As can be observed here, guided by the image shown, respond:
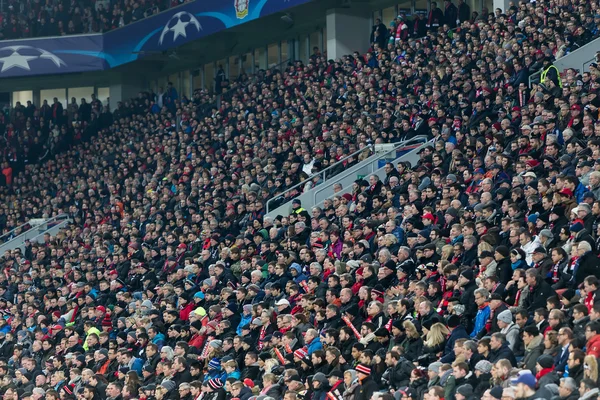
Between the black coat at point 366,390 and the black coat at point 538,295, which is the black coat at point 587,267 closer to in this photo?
the black coat at point 538,295

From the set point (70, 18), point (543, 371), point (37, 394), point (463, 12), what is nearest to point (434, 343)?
point (543, 371)

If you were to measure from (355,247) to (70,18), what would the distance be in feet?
71.3

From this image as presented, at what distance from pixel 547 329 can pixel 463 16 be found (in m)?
14.9

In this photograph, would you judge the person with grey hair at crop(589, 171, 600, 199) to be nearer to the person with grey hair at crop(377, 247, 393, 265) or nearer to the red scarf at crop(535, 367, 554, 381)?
the person with grey hair at crop(377, 247, 393, 265)

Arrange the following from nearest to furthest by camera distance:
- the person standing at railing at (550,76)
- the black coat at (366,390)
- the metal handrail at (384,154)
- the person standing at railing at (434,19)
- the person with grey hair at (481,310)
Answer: the black coat at (366,390) < the person with grey hair at (481,310) < the person standing at railing at (550,76) < the metal handrail at (384,154) < the person standing at railing at (434,19)

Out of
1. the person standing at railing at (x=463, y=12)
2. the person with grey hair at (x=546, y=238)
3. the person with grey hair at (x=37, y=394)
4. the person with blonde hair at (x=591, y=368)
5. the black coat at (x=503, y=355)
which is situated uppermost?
the person standing at railing at (x=463, y=12)

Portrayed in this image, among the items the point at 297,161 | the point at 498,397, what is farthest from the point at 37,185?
the point at 498,397

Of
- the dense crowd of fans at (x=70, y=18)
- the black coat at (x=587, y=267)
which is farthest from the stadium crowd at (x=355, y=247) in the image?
the dense crowd of fans at (x=70, y=18)

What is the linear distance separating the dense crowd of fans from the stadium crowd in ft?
23.5

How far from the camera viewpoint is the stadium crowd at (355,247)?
39.5 feet

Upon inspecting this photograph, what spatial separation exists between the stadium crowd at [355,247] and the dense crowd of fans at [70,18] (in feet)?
23.5

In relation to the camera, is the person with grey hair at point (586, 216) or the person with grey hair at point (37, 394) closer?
the person with grey hair at point (586, 216)

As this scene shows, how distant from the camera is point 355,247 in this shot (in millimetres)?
15945

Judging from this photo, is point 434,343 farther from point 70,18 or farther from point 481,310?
point 70,18
